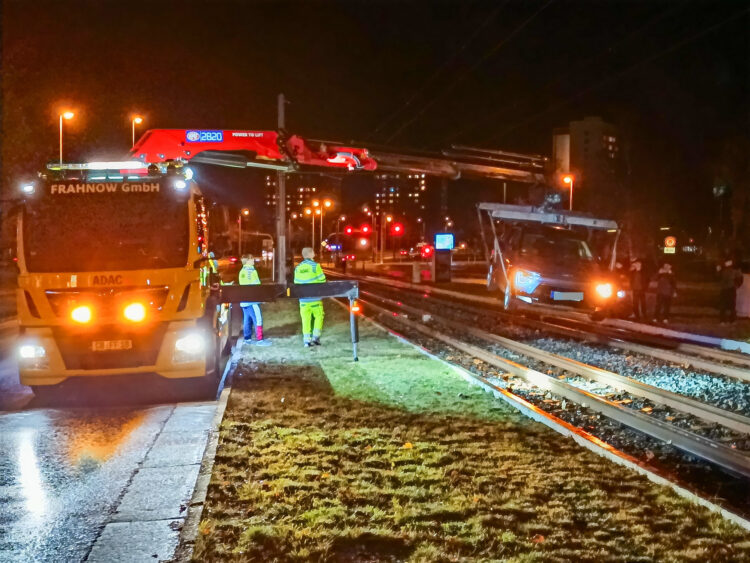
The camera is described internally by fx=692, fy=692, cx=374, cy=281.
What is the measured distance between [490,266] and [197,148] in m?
9.81

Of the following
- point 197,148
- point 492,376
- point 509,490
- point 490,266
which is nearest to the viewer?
point 509,490

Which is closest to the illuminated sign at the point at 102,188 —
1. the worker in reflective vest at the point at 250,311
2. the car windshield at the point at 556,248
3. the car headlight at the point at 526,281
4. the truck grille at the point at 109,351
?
the truck grille at the point at 109,351

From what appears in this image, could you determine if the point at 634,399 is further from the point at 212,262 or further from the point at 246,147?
the point at 246,147

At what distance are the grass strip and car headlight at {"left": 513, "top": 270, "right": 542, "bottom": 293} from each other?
33.3ft

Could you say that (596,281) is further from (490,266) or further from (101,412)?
(101,412)

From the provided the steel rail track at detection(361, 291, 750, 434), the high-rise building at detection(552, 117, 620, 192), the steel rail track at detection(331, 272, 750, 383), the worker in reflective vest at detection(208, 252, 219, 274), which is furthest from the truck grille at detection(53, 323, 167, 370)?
the high-rise building at detection(552, 117, 620, 192)

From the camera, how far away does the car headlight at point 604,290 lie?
18516mm

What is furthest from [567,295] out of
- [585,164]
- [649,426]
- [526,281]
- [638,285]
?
[585,164]

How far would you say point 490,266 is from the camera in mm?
21250

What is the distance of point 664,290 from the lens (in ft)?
58.9

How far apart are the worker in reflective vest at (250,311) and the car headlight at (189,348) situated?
16.0 feet

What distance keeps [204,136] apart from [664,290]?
39.8ft

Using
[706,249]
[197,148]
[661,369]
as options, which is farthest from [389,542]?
[706,249]

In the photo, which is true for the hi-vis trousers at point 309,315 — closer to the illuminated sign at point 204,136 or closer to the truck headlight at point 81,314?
the illuminated sign at point 204,136
